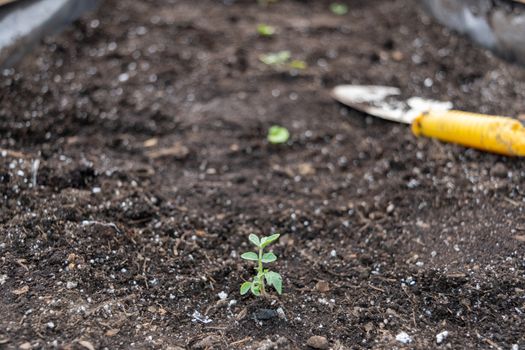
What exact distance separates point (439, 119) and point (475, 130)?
17 cm

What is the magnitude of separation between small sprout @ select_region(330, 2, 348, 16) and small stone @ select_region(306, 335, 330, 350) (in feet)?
8.59

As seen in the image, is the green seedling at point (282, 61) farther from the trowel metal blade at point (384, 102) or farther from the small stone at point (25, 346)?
the small stone at point (25, 346)

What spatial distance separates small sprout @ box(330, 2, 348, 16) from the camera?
152 inches

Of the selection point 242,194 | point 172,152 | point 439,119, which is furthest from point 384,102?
point 172,152

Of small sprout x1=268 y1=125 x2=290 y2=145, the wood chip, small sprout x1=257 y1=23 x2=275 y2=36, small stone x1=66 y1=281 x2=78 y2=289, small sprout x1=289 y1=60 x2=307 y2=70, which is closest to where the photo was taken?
small stone x1=66 y1=281 x2=78 y2=289

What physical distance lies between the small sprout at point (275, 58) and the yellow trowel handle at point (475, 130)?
96 centimetres

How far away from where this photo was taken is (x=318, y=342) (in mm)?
1712

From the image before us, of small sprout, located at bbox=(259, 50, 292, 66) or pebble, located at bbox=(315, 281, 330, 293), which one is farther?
small sprout, located at bbox=(259, 50, 292, 66)

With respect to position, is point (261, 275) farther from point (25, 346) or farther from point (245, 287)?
point (25, 346)

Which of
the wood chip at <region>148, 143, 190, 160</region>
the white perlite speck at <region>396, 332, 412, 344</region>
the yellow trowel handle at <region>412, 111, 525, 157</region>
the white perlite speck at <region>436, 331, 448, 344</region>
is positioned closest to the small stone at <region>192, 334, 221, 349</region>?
the white perlite speck at <region>396, 332, 412, 344</region>

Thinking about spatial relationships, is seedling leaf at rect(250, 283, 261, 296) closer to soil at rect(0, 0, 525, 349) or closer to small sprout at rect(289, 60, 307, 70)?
soil at rect(0, 0, 525, 349)

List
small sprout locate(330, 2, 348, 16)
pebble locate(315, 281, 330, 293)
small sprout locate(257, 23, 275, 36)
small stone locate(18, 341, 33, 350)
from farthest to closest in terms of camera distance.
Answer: small sprout locate(330, 2, 348, 16) < small sprout locate(257, 23, 275, 36) < pebble locate(315, 281, 330, 293) < small stone locate(18, 341, 33, 350)

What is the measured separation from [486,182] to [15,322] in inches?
67.7

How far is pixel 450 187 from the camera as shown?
2.32 meters
